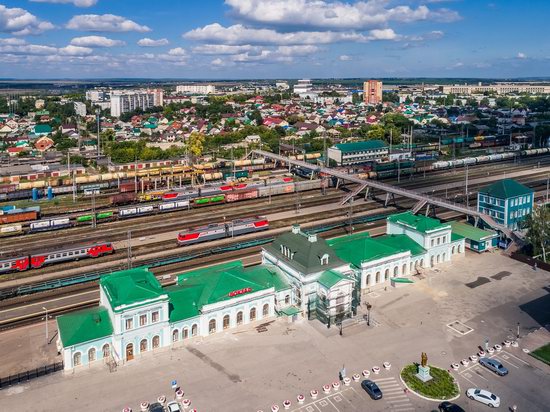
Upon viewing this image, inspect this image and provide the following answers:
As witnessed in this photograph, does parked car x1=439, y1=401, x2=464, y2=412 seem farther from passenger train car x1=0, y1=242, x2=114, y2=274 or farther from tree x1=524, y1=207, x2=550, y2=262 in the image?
passenger train car x1=0, y1=242, x2=114, y2=274

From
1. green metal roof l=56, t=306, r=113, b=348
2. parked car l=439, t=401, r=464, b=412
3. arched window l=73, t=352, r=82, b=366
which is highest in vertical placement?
green metal roof l=56, t=306, r=113, b=348

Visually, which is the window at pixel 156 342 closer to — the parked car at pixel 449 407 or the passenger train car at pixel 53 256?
the parked car at pixel 449 407

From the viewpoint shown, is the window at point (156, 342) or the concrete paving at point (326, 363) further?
the window at point (156, 342)

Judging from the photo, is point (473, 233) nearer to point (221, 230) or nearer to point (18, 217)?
point (221, 230)

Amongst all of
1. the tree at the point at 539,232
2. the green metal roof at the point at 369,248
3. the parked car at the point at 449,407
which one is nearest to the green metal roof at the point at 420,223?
the green metal roof at the point at 369,248

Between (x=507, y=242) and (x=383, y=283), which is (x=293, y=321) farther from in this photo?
(x=507, y=242)

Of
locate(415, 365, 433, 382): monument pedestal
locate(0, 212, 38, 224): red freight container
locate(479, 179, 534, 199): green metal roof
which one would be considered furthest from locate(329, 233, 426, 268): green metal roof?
locate(0, 212, 38, 224): red freight container
